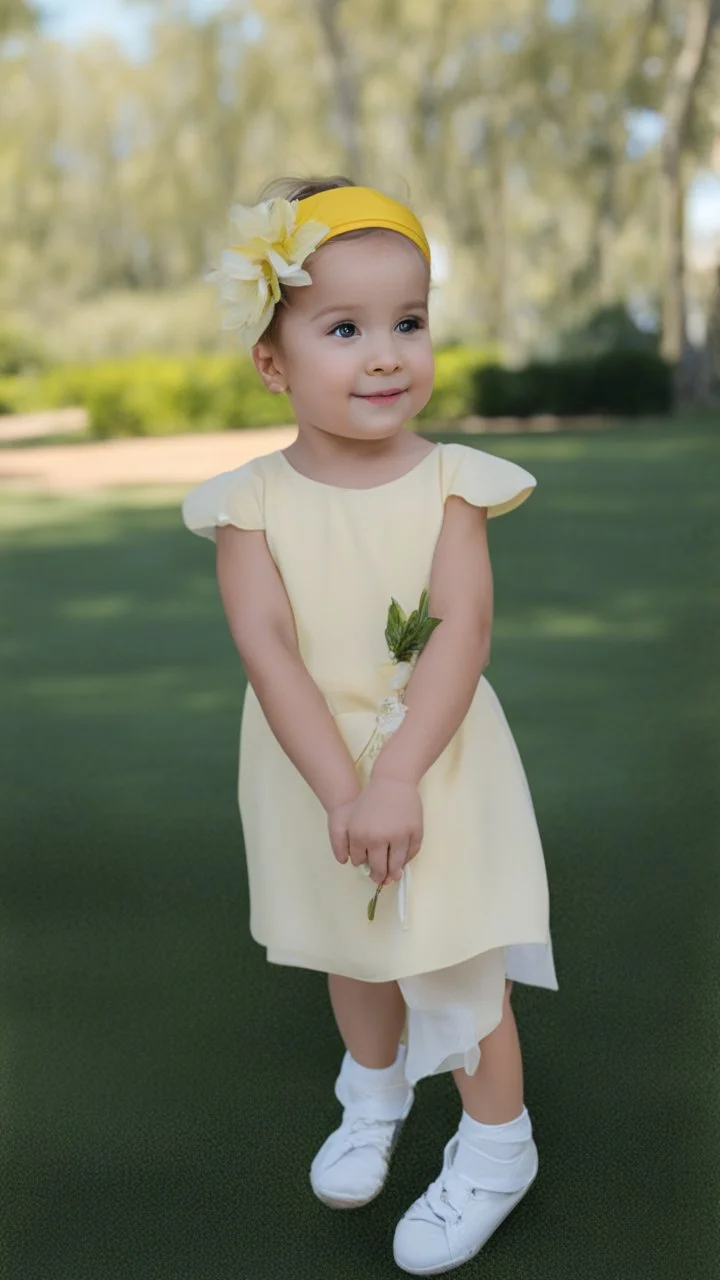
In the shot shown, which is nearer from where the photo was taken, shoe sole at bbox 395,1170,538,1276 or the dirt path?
shoe sole at bbox 395,1170,538,1276

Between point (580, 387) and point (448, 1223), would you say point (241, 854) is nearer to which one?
point (448, 1223)

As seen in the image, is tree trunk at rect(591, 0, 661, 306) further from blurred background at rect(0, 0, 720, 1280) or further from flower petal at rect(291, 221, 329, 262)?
flower petal at rect(291, 221, 329, 262)

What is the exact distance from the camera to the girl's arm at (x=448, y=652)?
195cm

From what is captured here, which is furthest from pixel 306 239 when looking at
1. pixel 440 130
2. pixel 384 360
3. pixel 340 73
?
pixel 440 130

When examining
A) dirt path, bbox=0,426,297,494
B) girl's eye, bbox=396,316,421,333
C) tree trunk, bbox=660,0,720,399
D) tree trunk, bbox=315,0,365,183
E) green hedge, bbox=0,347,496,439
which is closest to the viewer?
girl's eye, bbox=396,316,421,333

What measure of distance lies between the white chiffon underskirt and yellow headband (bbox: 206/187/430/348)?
2.80 ft

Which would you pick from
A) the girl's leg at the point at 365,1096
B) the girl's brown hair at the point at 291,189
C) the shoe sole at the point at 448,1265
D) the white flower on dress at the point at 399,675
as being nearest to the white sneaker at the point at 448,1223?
the shoe sole at the point at 448,1265

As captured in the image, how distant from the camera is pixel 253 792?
2184 millimetres

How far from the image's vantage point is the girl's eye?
201cm

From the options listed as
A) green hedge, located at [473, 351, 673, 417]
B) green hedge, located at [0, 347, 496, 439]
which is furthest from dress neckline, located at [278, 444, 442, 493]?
green hedge, located at [473, 351, 673, 417]

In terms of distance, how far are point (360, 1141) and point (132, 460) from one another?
14607 mm

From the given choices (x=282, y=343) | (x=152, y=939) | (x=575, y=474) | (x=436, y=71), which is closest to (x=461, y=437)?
(x=575, y=474)

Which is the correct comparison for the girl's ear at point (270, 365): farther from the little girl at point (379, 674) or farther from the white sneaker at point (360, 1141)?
the white sneaker at point (360, 1141)

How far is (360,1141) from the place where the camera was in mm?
2285
